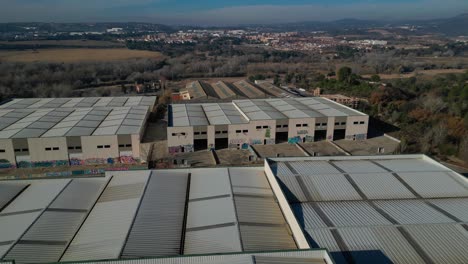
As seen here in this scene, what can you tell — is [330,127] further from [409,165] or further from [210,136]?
[409,165]

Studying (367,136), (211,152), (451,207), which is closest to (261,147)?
(211,152)

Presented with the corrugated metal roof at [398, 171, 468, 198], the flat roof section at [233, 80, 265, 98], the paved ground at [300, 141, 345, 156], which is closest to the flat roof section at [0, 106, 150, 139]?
the paved ground at [300, 141, 345, 156]

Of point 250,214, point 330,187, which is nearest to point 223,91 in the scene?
point 330,187

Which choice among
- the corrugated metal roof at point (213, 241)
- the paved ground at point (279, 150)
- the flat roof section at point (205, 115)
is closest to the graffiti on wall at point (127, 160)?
the flat roof section at point (205, 115)

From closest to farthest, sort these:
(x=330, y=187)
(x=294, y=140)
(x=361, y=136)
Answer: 1. (x=330, y=187)
2. (x=294, y=140)
3. (x=361, y=136)

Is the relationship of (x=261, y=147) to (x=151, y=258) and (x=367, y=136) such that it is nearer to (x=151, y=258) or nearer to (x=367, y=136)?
(x=367, y=136)
